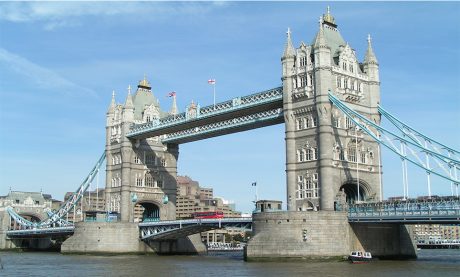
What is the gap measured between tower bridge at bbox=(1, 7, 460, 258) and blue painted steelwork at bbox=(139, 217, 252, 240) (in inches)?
6.6

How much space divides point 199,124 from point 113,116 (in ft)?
70.3

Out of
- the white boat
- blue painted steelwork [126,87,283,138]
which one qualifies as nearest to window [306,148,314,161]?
blue painted steelwork [126,87,283,138]

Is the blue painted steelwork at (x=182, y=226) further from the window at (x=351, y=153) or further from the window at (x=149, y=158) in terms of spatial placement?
the window at (x=351, y=153)

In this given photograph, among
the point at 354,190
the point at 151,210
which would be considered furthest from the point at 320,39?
the point at 151,210

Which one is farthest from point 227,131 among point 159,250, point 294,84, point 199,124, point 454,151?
point 454,151

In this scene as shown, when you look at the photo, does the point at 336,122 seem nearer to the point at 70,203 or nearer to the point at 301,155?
the point at 301,155

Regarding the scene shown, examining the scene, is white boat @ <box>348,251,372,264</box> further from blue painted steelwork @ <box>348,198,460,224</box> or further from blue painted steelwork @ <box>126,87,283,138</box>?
blue painted steelwork @ <box>126,87,283,138</box>

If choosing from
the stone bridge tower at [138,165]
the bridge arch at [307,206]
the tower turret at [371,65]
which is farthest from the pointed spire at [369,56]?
the stone bridge tower at [138,165]

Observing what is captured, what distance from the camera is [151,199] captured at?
99.1 meters

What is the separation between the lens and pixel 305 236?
206 ft

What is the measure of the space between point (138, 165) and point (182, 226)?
18441 mm

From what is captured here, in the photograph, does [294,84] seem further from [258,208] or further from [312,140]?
[258,208]

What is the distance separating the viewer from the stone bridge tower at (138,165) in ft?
320

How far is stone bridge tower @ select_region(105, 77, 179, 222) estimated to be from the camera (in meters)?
97.6
